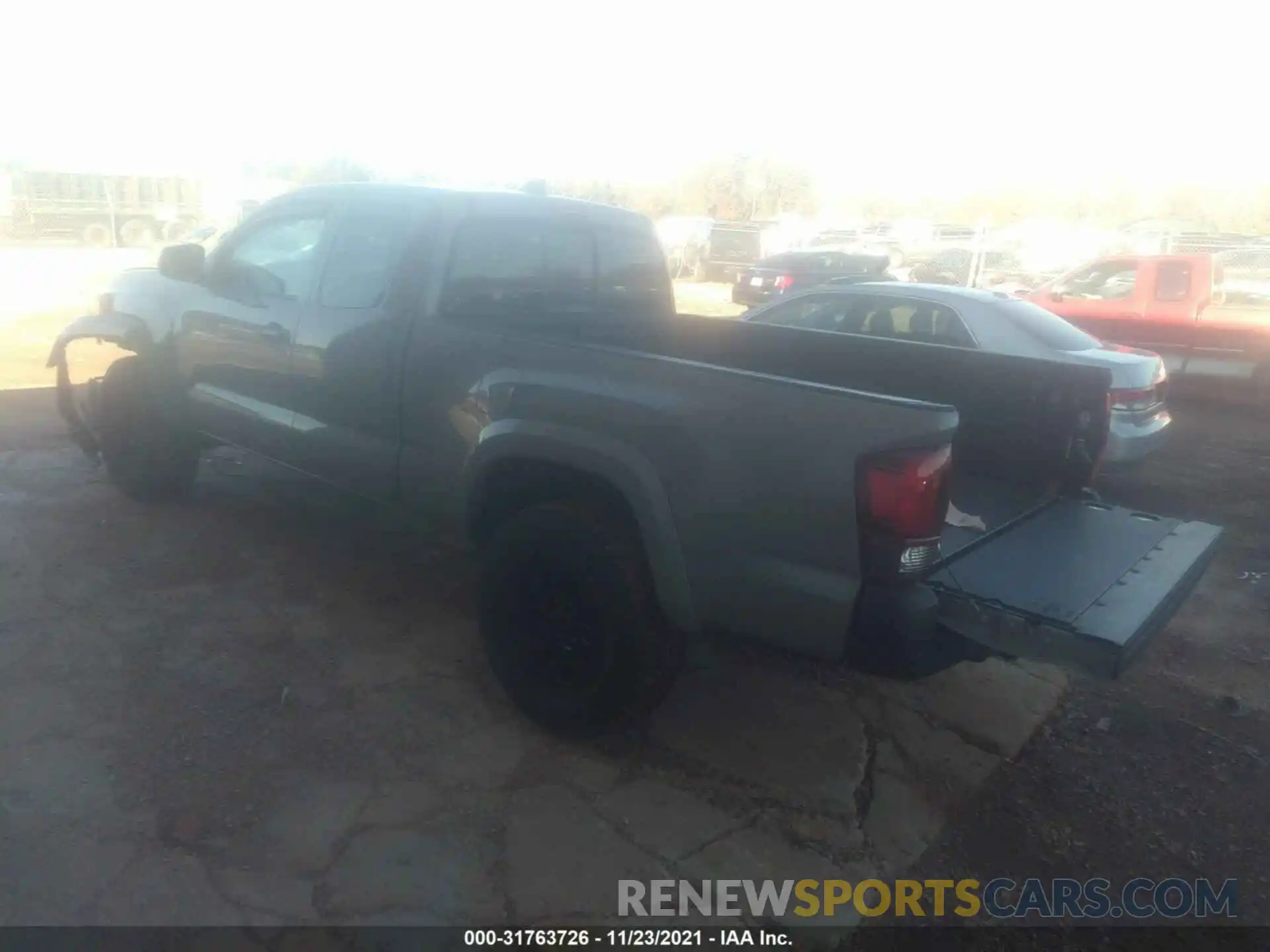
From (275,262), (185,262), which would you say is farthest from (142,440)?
(275,262)

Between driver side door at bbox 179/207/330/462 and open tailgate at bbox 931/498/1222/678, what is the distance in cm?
297

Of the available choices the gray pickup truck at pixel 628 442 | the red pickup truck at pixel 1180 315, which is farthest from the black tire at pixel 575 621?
the red pickup truck at pixel 1180 315

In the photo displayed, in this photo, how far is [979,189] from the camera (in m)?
58.5

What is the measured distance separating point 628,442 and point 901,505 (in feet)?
2.91

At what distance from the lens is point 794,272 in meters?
16.6

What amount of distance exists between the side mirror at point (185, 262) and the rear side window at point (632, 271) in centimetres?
206

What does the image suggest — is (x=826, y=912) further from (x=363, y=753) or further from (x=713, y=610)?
(x=363, y=753)

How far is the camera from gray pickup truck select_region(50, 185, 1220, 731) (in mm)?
2570

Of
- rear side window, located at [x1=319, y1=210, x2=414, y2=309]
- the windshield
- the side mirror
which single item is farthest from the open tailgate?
the side mirror

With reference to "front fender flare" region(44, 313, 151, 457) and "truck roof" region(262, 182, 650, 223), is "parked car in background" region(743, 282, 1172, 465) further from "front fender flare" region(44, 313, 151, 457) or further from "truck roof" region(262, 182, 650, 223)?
"front fender flare" region(44, 313, 151, 457)

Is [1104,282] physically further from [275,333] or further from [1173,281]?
[275,333]

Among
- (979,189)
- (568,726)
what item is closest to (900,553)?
(568,726)

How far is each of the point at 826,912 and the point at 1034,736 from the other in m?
1.42

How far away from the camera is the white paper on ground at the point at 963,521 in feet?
10.7
